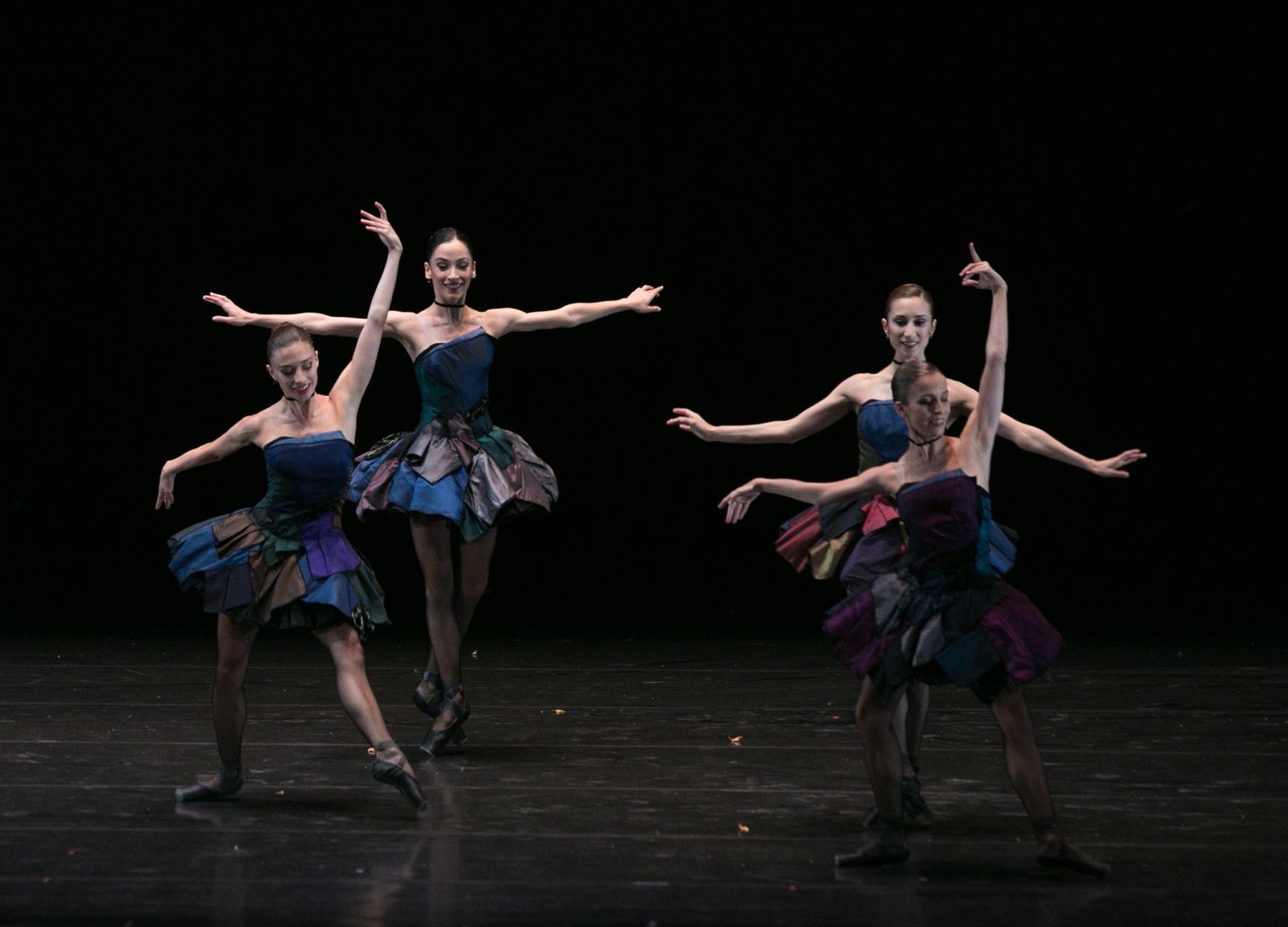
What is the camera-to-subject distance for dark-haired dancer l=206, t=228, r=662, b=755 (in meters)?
4.22

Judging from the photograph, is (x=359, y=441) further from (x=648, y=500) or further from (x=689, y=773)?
(x=689, y=773)

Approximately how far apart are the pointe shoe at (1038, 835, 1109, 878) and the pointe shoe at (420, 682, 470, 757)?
1.69 m

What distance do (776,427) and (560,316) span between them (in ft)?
3.40

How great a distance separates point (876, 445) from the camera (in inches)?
142

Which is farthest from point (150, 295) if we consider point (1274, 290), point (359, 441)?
point (1274, 290)

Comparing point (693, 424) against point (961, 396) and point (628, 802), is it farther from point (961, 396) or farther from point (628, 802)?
point (628, 802)

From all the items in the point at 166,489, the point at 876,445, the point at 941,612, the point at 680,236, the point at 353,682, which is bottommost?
the point at 353,682

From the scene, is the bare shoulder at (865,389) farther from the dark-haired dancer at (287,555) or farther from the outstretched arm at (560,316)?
the dark-haired dancer at (287,555)

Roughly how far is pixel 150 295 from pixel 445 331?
11.3 feet

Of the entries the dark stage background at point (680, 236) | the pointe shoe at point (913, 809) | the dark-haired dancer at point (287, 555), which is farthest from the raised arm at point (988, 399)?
the dark stage background at point (680, 236)

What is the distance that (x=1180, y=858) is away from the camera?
291 cm

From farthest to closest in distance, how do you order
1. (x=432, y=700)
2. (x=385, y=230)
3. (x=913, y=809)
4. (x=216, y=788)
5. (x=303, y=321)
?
(x=432, y=700)
(x=303, y=321)
(x=385, y=230)
(x=216, y=788)
(x=913, y=809)

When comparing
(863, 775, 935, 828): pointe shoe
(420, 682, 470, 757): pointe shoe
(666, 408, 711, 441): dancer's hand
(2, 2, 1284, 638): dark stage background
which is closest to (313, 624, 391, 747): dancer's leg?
(420, 682, 470, 757): pointe shoe

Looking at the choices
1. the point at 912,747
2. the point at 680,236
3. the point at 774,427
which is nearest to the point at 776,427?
the point at 774,427
